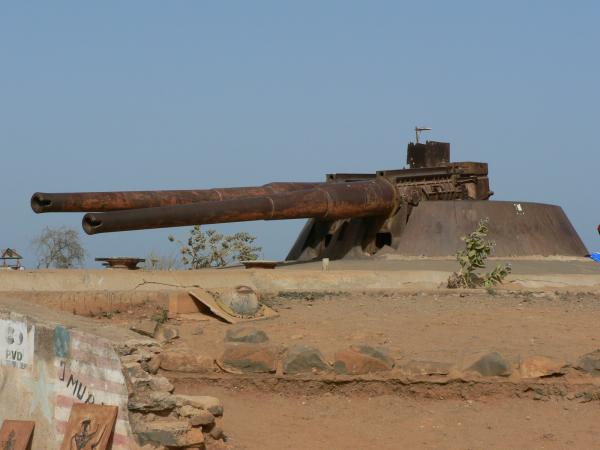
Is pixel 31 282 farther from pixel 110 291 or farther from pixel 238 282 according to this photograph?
pixel 238 282

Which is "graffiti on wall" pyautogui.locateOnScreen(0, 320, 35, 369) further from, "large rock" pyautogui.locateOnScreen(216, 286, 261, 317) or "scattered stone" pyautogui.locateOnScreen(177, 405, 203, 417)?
"large rock" pyautogui.locateOnScreen(216, 286, 261, 317)

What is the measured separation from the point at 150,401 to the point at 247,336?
2678mm

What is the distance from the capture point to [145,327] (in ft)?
36.1

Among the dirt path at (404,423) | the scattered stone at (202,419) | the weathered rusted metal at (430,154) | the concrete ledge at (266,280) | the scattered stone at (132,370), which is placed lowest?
the dirt path at (404,423)

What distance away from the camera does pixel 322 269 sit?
13734 mm

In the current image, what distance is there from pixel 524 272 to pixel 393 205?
6.21 ft

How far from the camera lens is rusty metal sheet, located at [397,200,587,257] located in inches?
560

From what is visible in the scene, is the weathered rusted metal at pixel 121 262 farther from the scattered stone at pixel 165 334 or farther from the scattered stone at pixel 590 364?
the scattered stone at pixel 590 364

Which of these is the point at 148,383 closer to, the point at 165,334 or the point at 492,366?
the point at 492,366

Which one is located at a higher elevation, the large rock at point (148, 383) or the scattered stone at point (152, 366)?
the scattered stone at point (152, 366)

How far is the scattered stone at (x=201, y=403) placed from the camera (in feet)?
26.4

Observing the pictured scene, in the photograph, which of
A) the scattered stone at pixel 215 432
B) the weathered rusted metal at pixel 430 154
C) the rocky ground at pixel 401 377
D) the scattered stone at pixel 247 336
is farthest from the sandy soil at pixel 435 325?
the weathered rusted metal at pixel 430 154

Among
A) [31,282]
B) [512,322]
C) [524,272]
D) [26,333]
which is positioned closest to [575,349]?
[512,322]

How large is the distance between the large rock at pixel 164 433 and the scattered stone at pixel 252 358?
1.94 m
